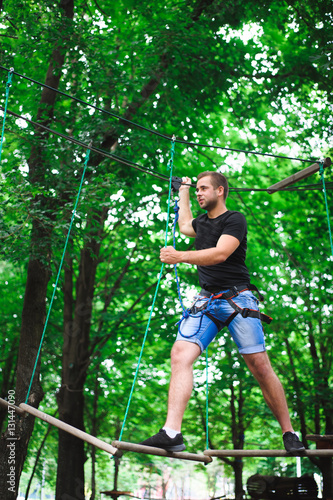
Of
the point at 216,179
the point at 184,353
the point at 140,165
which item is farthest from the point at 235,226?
the point at 140,165

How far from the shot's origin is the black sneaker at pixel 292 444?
329 centimetres

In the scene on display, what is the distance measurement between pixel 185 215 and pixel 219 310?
1.00 m

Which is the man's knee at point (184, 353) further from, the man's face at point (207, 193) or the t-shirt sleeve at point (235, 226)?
the man's face at point (207, 193)

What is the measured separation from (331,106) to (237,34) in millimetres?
2278

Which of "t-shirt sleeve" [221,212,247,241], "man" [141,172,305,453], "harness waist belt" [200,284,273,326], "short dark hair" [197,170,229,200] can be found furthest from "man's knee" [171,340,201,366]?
"short dark hair" [197,170,229,200]

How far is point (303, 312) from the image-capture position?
37.0 ft

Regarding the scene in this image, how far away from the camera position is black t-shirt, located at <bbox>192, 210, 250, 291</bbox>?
3480mm

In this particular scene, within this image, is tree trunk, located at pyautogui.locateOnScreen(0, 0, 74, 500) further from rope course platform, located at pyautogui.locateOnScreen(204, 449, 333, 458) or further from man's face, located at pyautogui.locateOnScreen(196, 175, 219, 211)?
rope course platform, located at pyautogui.locateOnScreen(204, 449, 333, 458)

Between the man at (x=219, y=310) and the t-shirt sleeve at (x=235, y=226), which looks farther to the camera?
the t-shirt sleeve at (x=235, y=226)

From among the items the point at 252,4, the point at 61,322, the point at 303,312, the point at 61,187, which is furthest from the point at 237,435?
the point at 252,4

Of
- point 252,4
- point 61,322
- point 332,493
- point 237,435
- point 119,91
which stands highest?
point 252,4

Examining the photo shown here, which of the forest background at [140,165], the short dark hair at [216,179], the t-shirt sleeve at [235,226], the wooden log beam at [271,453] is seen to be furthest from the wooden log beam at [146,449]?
the forest background at [140,165]

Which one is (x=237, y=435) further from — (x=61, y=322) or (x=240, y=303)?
(x=240, y=303)

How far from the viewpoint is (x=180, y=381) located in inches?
125
